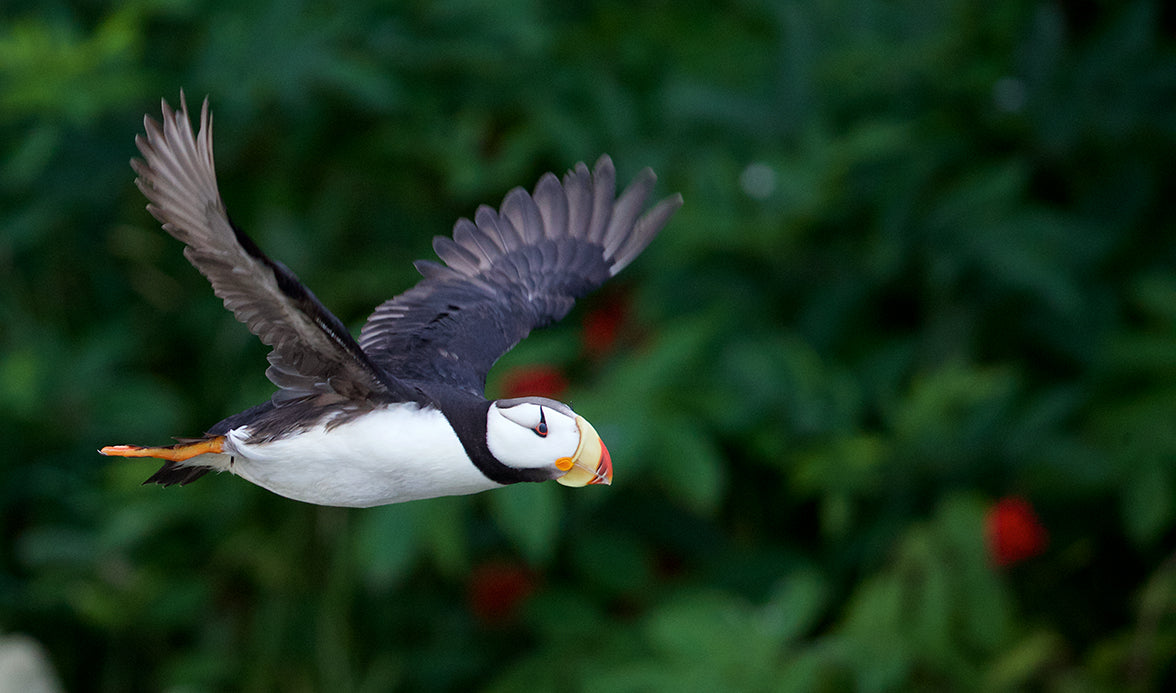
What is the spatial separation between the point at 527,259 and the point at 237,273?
33.0 inches

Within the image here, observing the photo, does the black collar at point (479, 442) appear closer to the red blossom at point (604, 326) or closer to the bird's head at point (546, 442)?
the bird's head at point (546, 442)

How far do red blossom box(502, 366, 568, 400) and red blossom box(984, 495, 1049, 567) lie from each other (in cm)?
103

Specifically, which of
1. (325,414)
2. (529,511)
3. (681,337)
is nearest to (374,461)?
(325,414)

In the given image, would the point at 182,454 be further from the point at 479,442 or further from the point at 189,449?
the point at 479,442

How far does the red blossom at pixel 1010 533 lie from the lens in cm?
317

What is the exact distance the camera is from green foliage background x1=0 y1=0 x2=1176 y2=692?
10.6 ft

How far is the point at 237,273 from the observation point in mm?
1323

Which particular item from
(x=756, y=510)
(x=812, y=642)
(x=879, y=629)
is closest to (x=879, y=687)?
(x=879, y=629)

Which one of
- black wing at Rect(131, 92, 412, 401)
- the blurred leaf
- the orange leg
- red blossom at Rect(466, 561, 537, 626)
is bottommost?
the orange leg

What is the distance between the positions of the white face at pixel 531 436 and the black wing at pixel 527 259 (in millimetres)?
492

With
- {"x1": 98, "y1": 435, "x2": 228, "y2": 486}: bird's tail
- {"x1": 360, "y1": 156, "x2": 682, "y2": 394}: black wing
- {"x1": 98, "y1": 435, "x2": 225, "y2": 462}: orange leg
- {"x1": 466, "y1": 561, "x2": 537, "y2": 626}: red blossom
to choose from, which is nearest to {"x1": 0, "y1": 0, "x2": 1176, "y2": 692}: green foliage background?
{"x1": 466, "y1": 561, "x2": 537, "y2": 626}: red blossom

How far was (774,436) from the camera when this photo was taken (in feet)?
10.8

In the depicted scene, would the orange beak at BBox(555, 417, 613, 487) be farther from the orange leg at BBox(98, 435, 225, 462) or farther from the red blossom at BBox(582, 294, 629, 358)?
the red blossom at BBox(582, 294, 629, 358)

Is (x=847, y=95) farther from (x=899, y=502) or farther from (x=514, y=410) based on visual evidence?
(x=514, y=410)
